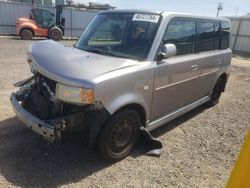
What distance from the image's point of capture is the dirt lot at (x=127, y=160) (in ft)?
10.4

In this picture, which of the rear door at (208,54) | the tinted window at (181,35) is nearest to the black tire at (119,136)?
the tinted window at (181,35)

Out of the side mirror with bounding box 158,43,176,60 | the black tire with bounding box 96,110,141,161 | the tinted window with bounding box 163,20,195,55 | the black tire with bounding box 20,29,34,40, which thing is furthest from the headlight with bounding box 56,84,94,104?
the black tire with bounding box 20,29,34,40

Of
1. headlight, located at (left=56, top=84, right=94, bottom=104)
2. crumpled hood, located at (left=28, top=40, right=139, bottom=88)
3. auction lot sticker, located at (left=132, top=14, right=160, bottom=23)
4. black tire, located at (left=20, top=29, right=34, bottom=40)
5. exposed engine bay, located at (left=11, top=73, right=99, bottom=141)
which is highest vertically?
auction lot sticker, located at (left=132, top=14, right=160, bottom=23)

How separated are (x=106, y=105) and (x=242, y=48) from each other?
18.3 meters

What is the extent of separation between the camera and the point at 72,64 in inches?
124

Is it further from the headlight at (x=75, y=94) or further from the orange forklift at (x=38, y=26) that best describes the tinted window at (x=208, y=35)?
the orange forklift at (x=38, y=26)

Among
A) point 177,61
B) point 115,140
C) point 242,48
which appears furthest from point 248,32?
point 115,140

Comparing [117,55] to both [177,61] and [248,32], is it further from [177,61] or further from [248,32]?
[248,32]

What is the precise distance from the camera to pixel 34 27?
705 inches

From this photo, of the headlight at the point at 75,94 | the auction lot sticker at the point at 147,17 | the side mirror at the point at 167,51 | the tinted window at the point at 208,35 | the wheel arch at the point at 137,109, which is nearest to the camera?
the headlight at the point at 75,94

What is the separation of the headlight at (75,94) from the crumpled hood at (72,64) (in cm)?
6

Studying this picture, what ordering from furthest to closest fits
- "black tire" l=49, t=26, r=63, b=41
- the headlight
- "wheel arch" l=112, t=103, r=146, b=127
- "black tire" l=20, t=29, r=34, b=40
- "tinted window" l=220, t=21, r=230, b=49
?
"black tire" l=49, t=26, r=63, b=41 < "black tire" l=20, t=29, r=34, b=40 < "tinted window" l=220, t=21, r=230, b=49 < "wheel arch" l=112, t=103, r=146, b=127 < the headlight

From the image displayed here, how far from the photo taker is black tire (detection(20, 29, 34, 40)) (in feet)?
57.9

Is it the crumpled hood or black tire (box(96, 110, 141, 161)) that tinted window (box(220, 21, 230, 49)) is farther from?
black tire (box(96, 110, 141, 161))
